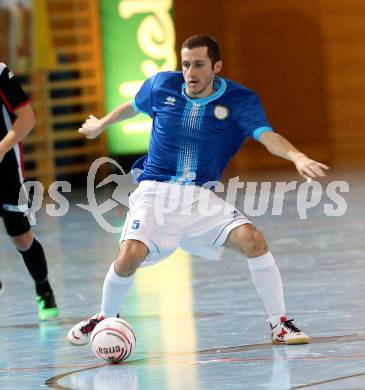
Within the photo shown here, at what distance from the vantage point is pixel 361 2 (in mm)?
23078

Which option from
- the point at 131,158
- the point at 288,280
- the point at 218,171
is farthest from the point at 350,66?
the point at 218,171

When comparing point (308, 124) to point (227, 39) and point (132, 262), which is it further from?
point (132, 262)

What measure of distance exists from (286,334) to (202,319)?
1.12m

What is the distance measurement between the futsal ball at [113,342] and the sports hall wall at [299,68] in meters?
17.2

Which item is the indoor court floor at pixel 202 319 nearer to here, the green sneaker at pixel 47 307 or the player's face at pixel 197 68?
the green sneaker at pixel 47 307

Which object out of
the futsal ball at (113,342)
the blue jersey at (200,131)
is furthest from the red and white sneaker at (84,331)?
the blue jersey at (200,131)

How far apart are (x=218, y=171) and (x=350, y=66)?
678 inches

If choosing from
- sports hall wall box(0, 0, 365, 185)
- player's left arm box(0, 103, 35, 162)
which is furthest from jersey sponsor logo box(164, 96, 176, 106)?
sports hall wall box(0, 0, 365, 185)

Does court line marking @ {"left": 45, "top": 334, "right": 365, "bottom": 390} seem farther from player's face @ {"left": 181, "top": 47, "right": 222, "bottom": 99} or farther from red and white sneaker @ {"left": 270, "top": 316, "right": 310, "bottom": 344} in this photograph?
player's face @ {"left": 181, "top": 47, "right": 222, "bottom": 99}

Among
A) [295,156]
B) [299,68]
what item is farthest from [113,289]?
[299,68]

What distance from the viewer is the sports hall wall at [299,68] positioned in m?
23.1

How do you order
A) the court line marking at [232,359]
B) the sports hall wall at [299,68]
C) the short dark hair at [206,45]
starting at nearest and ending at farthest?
the court line marking at [232,359] < the short dark hair at [206,45] < the sports hall wall at [299,68]

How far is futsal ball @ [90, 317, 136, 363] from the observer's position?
233 inches

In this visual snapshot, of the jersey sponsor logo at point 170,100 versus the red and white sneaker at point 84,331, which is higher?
the jersey sponsor logo at point 170,100
